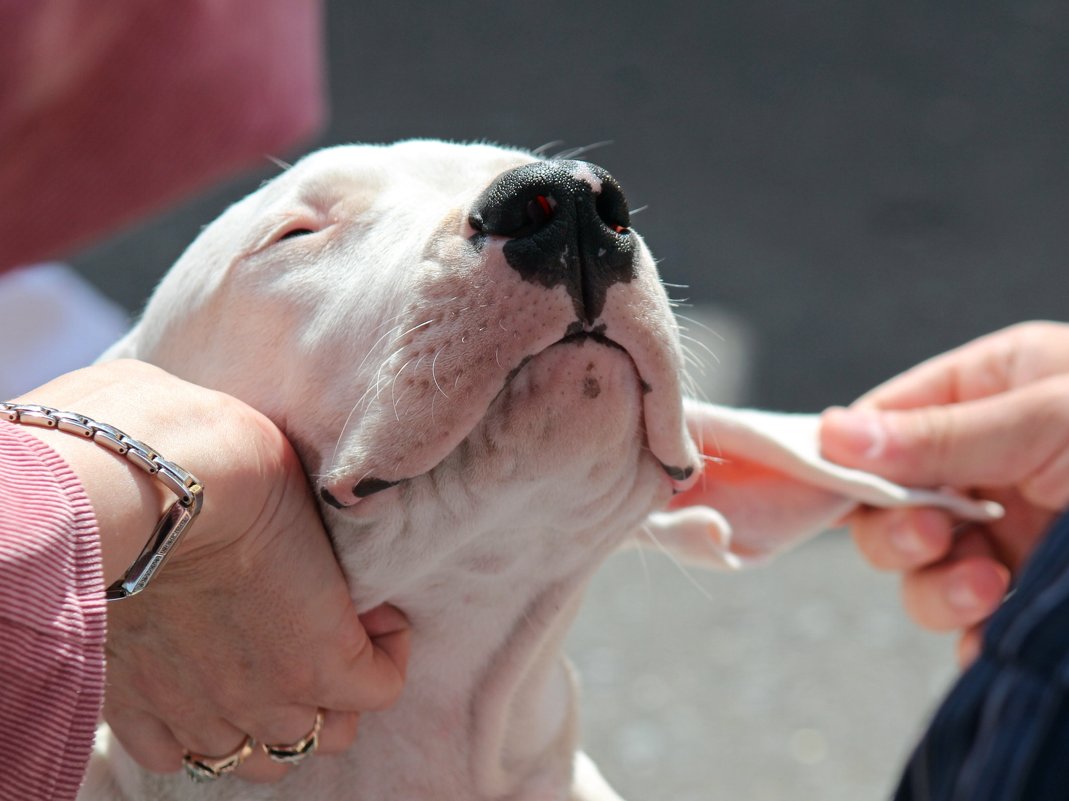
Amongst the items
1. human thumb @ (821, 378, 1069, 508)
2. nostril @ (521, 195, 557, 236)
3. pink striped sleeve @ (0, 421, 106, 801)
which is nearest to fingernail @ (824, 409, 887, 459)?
human thumb @ (821, 378, 1069, 508)

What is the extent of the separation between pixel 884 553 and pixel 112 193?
251 cm

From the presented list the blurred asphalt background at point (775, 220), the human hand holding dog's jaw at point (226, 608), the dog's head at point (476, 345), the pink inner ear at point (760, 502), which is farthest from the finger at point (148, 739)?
the blurred asphalt background at point (775, 220)

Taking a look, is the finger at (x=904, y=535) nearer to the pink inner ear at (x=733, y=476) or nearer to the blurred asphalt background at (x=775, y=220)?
the pink inner ear at (x=733, y=476)

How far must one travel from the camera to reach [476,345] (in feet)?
4.15

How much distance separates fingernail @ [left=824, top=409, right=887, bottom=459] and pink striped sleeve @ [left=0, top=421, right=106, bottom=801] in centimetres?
121

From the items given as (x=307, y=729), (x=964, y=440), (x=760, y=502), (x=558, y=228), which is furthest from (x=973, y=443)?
(x=307, y=729)

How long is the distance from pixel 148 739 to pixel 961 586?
4.27ft

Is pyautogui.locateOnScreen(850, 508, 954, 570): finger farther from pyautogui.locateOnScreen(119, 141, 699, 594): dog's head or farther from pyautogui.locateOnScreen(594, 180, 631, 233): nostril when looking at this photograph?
pyautogui.locateOnScreen(594, 180, 631, 233): nostril

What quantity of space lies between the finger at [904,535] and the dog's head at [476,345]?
71 centimetres

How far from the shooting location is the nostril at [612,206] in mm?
1306

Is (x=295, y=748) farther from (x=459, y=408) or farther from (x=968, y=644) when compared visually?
(x=968, y=644)

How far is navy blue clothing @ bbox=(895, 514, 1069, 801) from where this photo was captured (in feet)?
3.15

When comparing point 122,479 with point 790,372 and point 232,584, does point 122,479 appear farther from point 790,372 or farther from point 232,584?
point 790,372

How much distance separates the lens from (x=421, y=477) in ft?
4.37
